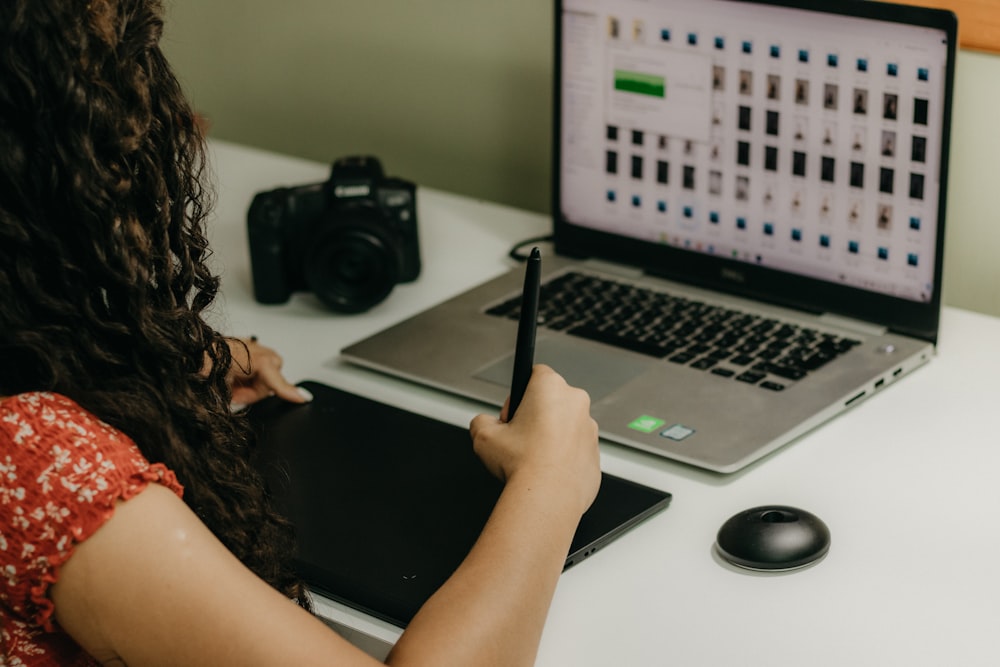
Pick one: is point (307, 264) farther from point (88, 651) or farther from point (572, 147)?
point (88, 651)

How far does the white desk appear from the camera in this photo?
2.73ft

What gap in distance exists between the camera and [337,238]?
1.31 metres

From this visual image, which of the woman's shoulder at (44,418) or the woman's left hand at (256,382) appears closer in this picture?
the woman's shoulder at (44,418)

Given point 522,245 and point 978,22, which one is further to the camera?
point 522,245

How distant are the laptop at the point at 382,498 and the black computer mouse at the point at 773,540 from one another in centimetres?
8

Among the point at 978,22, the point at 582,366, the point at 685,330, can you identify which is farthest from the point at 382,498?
the point at 978,22

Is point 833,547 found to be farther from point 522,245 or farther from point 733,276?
point 522,245

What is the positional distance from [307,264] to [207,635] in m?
0.69

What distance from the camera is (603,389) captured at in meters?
1.14

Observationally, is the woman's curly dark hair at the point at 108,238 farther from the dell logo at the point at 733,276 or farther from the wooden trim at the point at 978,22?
the wooden trim at the point at 978,22

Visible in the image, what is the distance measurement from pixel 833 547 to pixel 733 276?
437 mm

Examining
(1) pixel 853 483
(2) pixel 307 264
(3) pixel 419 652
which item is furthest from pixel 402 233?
(3) pixel 419 652

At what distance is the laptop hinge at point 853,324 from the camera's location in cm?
121

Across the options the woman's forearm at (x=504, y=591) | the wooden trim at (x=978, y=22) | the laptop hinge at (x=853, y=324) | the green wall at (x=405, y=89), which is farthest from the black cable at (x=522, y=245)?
the woman's forearm at (x=504, y=591)
